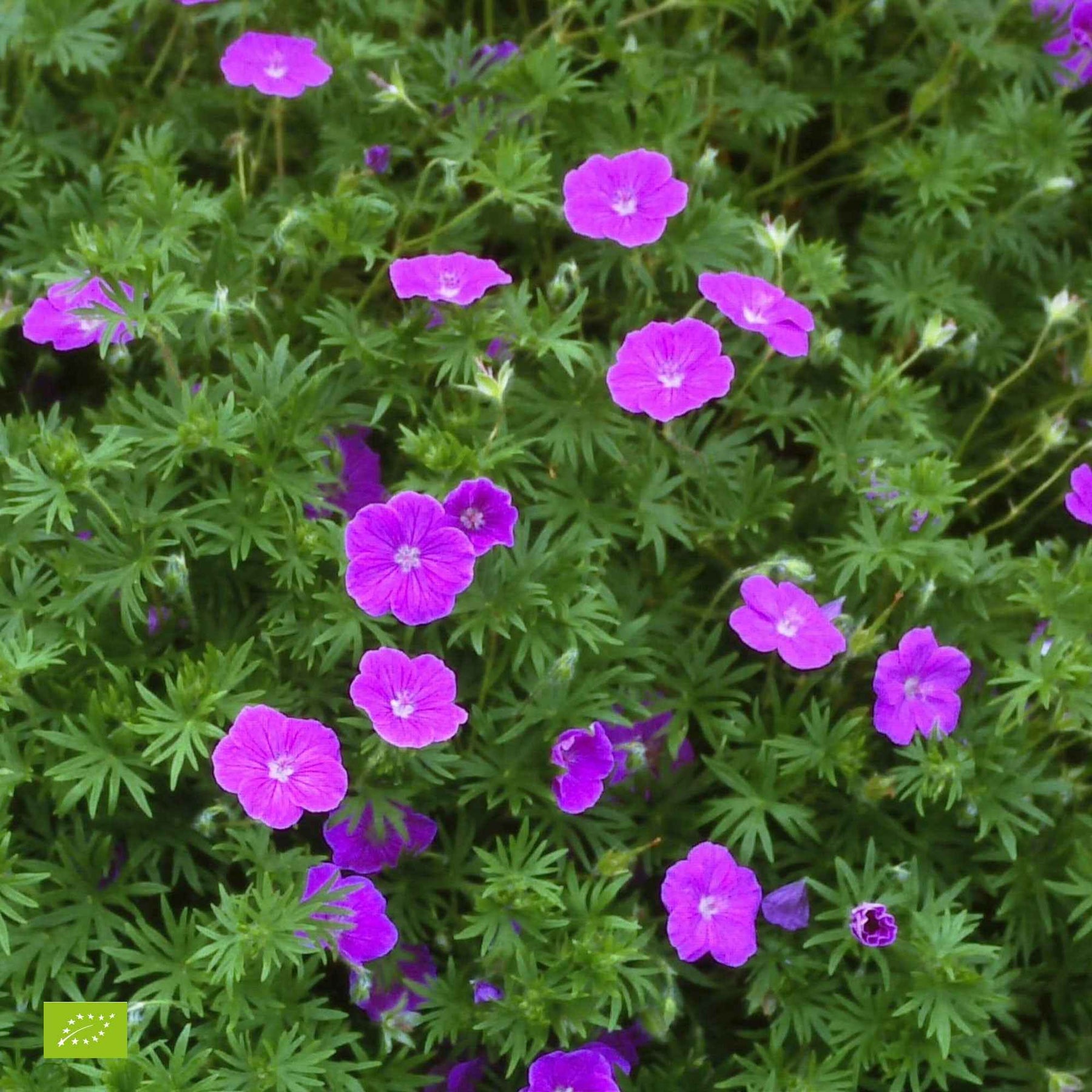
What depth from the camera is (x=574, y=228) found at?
249 centimetres

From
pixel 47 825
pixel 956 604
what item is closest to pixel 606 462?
pixel 956 604

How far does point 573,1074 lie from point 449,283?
1392 mm

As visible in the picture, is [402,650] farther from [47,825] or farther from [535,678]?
[47,825]

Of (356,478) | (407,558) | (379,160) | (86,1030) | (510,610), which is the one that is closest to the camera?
(86,1030)

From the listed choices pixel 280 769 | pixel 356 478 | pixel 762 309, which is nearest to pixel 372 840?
pixel 280 769

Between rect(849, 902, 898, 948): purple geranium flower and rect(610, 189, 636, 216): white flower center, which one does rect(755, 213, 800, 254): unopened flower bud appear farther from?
rect(849, 902, 898, 948): purple geranium flower

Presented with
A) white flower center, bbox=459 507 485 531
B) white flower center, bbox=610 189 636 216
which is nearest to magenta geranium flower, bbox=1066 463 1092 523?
white flower center, bbox=610 189 636 216

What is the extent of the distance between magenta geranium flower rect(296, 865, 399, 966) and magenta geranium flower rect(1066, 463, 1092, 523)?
1.46m

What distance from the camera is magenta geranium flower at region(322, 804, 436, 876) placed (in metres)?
2.21

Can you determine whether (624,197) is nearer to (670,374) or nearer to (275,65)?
(670,374)

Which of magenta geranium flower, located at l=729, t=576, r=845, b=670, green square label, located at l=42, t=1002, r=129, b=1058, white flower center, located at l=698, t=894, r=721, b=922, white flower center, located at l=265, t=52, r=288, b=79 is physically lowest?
green square label, located at l=42, t=1002, r=129, b=1058

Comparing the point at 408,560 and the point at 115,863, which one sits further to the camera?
the point at 115,863

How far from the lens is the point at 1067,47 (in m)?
3.23

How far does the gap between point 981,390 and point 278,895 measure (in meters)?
2.00
